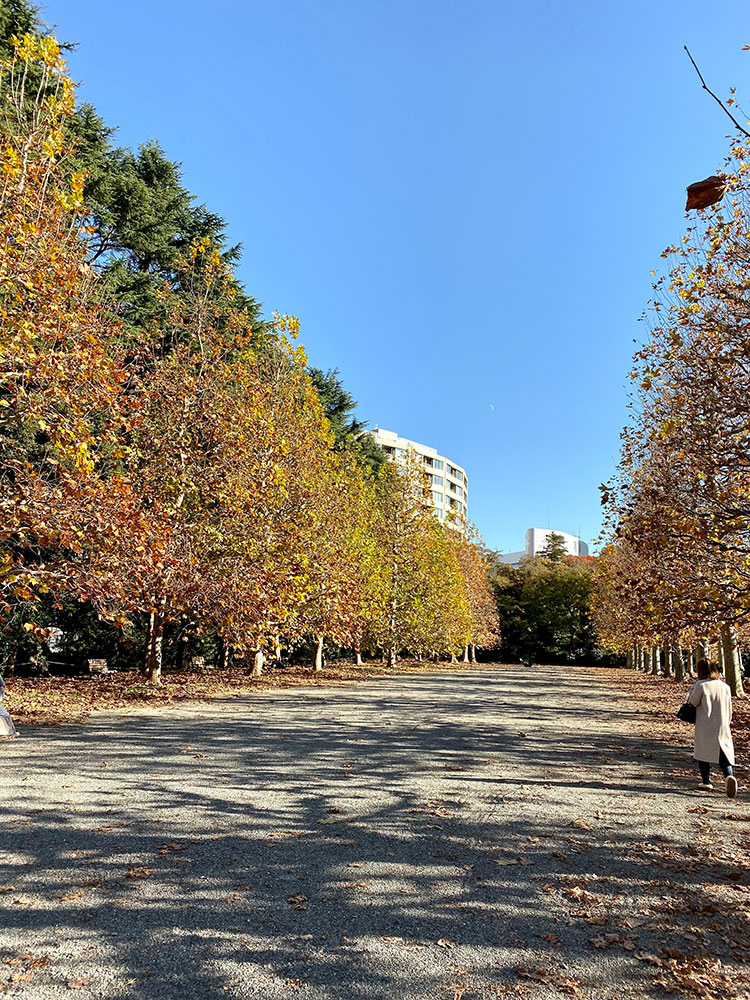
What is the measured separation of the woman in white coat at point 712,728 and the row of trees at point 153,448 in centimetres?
923

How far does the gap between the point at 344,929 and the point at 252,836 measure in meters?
2.09

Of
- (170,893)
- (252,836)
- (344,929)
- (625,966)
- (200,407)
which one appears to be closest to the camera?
(625,966)

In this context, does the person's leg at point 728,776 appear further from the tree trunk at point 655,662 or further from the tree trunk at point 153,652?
the tree trunk at point 655,662

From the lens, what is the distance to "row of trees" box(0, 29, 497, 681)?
35.6 feet

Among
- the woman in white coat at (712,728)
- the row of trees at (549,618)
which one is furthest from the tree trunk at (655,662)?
the woman in white coat at (712,728)

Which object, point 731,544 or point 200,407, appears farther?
point 200,407

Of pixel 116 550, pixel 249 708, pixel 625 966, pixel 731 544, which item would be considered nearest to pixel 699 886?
pixel 625 966

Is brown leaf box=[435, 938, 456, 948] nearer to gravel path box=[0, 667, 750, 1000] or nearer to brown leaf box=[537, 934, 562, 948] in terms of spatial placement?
gravel path box=[0, 667, 750, 1000]

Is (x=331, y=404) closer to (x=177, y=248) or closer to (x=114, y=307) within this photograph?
(x=177, y=248)

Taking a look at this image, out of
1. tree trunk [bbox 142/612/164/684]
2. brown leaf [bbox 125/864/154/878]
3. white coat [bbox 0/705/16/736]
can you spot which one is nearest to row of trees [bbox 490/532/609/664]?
tree trunk [bbox 142/612/164/684]

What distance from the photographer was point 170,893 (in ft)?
15.3

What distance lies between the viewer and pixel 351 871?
5172 mm

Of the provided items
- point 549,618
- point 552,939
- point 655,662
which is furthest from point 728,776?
point 549,618

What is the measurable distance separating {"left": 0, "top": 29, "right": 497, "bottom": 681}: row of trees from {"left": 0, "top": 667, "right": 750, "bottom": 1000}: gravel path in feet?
13.0
